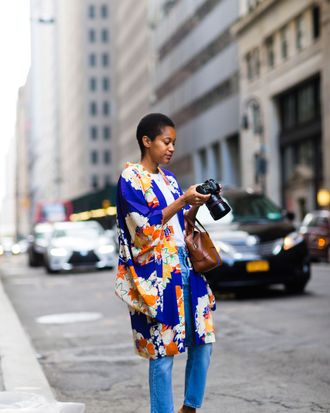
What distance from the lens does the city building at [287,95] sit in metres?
41.8

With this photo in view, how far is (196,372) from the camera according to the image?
4.69 metres

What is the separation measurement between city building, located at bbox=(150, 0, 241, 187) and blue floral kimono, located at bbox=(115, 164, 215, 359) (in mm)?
51278

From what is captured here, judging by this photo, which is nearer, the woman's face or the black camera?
the black camera

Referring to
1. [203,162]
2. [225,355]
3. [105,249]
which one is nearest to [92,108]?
A: [203,162]

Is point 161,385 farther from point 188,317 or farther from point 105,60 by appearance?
point 105,60

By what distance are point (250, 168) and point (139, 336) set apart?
4750 centimetres

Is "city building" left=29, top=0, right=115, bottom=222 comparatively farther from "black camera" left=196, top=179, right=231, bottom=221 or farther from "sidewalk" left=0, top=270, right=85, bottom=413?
"black camera" left=196, top=179, right=231, bottom=221

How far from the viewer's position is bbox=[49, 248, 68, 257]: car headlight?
24891 mm

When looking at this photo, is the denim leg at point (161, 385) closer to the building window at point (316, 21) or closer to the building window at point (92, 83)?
the building window at point (316, 21)

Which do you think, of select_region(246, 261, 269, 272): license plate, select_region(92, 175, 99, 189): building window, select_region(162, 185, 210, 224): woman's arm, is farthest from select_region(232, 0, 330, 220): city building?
select_region(92, 175, 99, 189): building window

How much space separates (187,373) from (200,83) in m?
60.5

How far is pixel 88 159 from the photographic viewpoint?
12631 centimetres

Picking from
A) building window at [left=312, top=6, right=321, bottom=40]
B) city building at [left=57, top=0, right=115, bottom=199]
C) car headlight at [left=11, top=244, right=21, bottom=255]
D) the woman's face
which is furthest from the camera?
city building at [left=57, top=0, right=115, bottom=199]

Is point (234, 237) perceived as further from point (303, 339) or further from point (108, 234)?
point (108, 234)
